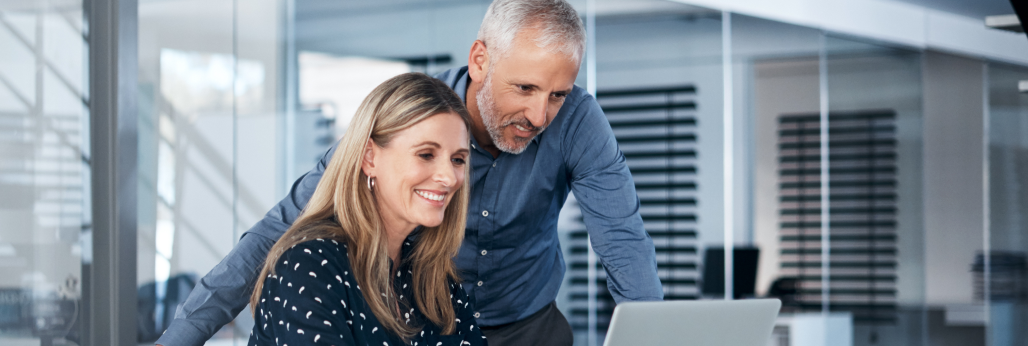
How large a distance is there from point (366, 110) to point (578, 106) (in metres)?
0.55

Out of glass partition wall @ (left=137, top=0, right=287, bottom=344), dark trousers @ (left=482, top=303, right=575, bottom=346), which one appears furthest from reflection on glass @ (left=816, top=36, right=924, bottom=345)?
dark trousers @ (left=482, top=303, right=575, bottom=346)

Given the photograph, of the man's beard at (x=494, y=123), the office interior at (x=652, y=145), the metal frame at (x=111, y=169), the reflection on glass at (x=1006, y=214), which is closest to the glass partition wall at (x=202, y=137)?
the office interior at (x=652, y=145)

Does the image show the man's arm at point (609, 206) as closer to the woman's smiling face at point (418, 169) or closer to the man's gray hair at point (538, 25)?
the man's gray hair at point (538, 25)

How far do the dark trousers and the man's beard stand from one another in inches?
18.2

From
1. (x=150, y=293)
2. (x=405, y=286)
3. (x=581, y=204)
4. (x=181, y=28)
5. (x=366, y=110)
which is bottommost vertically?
(x=150, y=293)

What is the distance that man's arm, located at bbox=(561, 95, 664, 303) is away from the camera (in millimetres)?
1970

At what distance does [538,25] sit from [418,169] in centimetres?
36

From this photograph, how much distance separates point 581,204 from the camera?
206 cm

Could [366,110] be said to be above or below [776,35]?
below

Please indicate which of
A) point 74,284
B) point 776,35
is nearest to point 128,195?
point 74,284

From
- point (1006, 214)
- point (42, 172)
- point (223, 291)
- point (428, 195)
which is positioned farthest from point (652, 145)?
point (223, 291)

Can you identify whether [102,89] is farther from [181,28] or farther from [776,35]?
[776,35]

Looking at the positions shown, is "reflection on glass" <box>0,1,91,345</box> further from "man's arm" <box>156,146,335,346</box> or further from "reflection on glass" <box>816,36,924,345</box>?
"reflection on glass" <box>816,36,924,345</box>

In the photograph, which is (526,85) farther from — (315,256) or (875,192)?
(875,192)
